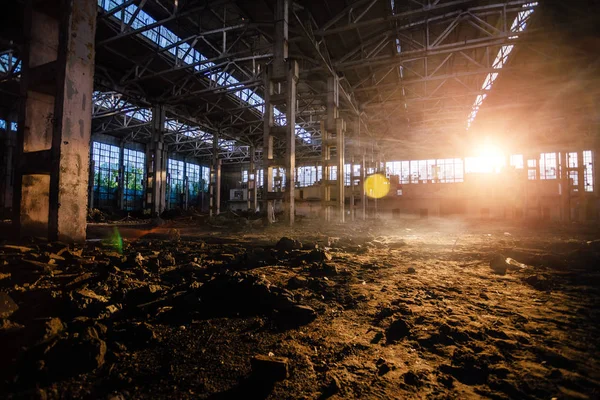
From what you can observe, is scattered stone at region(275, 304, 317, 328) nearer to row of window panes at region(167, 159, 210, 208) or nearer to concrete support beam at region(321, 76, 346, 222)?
concrete support beam at region(321, 76, 346, 222)

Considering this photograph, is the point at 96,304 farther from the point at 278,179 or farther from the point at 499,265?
the point at 278,179

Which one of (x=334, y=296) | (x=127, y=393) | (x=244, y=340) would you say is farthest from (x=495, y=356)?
(x=127, y=393)

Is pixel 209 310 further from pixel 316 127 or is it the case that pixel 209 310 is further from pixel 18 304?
pixel 316 127

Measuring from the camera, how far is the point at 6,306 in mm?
2025

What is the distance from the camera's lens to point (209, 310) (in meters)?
2.42

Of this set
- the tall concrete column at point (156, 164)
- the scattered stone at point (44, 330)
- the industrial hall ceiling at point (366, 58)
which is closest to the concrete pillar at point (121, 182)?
the industrial hall ceiling at point (366, 58)

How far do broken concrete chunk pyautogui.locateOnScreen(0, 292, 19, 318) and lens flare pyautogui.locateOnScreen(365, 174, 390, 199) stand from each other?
20.4 meters

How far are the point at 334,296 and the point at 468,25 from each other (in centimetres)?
1504

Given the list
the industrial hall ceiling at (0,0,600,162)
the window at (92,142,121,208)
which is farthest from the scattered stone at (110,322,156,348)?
the window at (92,142,121,208)

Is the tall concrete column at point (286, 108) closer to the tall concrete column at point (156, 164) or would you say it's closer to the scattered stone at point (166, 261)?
the scattered stone at point (166, 261)

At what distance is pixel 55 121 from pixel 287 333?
551 centimetres

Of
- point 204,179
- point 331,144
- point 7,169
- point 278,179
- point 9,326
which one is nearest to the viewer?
point 9,326

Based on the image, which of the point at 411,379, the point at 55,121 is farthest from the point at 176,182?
the point at 411,379

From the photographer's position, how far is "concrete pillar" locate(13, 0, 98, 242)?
455 cm
